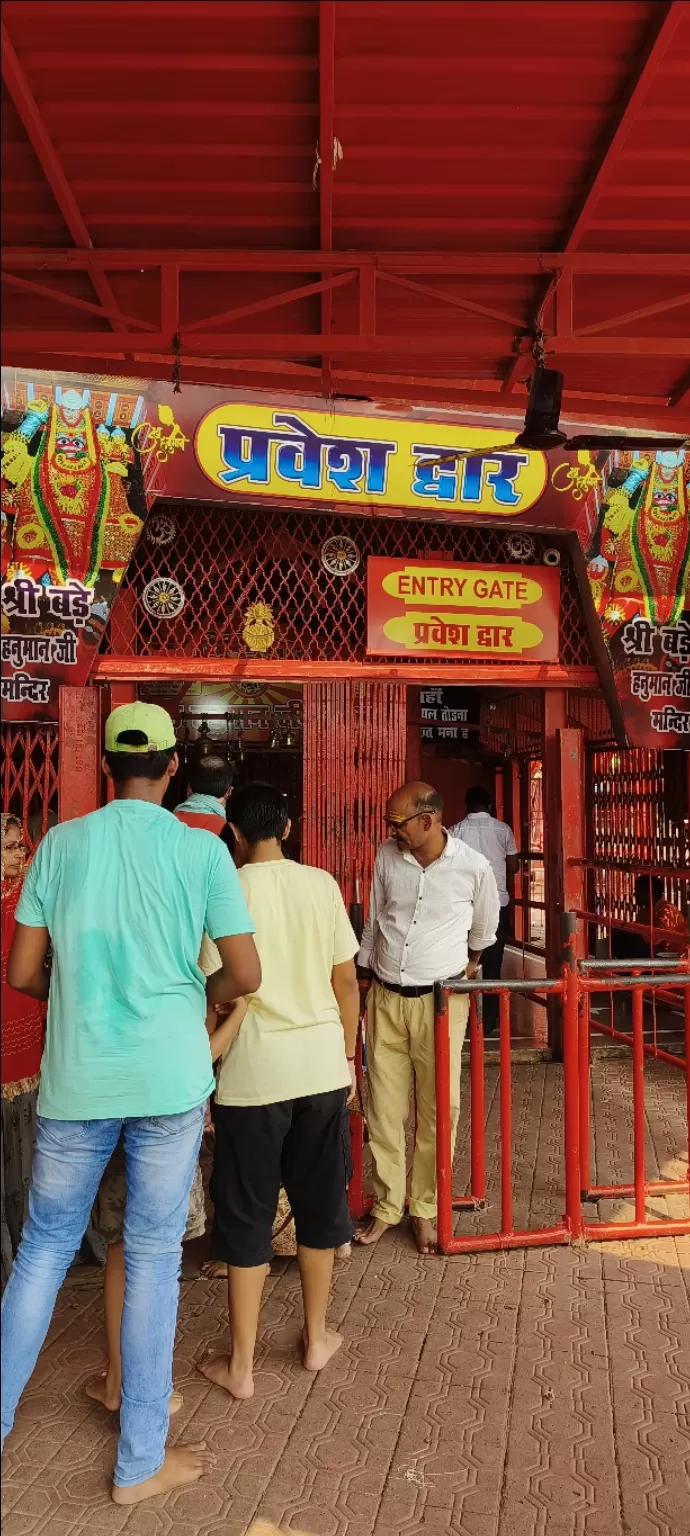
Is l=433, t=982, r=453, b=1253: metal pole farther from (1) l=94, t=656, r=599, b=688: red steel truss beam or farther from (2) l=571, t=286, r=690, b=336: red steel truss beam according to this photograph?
(1) l=94, t=656, r=599, b=688: red steel truss beam

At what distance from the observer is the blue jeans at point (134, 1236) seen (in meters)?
2.65

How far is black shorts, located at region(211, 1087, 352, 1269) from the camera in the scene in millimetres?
3266

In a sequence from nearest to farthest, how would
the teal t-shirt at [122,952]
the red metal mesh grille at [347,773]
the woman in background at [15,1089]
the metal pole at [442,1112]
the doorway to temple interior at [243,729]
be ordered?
the teal t-shirt at [122,952]
the woman in background at [15,1089]
the metal pole at [442,1112]
the red metal mesh grille at [347,773]
the doorway to temple interior at [243,729]

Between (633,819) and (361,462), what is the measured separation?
4.06m

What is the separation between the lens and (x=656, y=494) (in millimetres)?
7637

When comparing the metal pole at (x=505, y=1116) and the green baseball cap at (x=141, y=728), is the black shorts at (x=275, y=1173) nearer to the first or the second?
the metal pole at (x=505, y=1116)

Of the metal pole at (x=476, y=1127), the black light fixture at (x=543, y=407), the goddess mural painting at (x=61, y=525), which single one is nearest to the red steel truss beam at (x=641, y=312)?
the black light fixture at (x=543, y=407)

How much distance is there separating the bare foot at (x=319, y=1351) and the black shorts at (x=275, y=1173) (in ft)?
1.18

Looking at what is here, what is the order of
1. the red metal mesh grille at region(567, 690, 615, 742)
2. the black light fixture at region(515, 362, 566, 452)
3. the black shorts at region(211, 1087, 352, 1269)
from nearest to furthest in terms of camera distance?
1. the black shorts at region(211, 1087, 352, 1269)
2. the black light fixture at region(515, 362, 566, 452)
3. the red metal mesh grille at region(567, 690, 615, 742)

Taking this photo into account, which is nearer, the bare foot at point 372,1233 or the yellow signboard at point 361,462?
the bare foot at point 372,1233

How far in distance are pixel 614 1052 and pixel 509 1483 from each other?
210 inches

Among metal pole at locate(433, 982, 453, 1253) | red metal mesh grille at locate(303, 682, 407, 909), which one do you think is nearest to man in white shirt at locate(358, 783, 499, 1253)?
metal pole at locate(433, 982, 453, 1253)

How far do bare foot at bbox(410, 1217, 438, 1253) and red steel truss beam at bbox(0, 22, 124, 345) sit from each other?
4469 mm

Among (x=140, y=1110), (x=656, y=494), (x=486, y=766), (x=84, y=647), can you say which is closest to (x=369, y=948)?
(x=140, y=1110)
